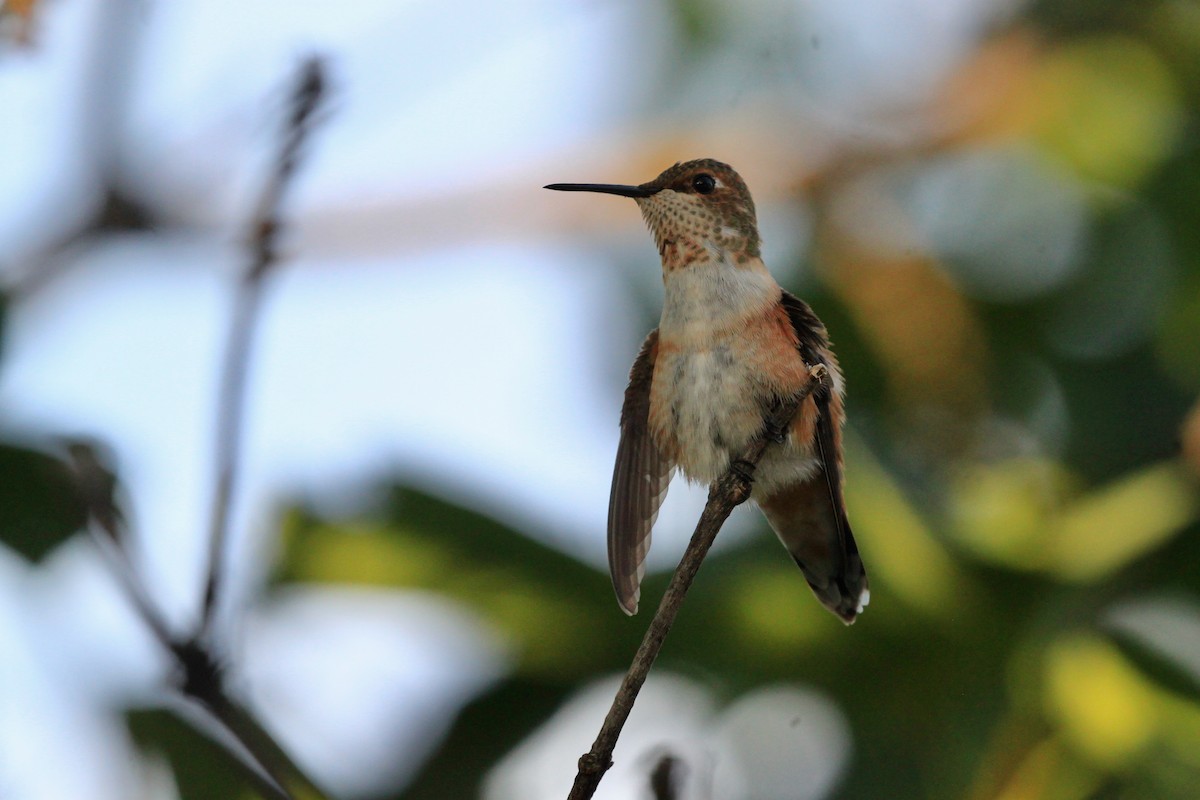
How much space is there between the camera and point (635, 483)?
3.40m

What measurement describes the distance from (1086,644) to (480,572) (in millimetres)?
2799

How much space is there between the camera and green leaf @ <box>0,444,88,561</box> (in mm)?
3768

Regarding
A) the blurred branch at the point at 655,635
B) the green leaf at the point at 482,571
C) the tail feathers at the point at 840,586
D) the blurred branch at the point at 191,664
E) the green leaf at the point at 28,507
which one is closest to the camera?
the blurred branch at the point at 191,664

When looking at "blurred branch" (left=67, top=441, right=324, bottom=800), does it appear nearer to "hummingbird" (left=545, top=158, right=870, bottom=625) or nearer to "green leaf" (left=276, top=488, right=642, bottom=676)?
"hummingbird" (left=545, top=158, right=870, bottom=625)

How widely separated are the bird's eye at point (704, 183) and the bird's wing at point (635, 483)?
1.74 ft

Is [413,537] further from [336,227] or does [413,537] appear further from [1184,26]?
[1184,26]

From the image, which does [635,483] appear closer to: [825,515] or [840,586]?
[825,515]

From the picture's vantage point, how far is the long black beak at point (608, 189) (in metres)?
3.36

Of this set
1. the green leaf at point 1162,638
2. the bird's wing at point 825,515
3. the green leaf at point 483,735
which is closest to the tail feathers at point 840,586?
the bird's wing at point 825,515

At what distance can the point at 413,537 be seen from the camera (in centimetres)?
590

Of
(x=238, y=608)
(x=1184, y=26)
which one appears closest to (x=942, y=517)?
(x=1184, y=26)

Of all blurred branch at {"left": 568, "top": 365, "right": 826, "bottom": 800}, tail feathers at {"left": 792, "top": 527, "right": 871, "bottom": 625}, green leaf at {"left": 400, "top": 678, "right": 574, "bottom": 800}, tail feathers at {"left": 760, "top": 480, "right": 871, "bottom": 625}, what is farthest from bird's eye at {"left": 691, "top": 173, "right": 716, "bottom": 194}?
green leaf at {"left": 400, "top": 678, "right": 574, "bottom": 800}

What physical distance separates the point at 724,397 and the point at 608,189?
0.77 meters

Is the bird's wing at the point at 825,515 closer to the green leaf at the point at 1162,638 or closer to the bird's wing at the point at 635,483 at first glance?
the bird's wing at the point at 635,483
